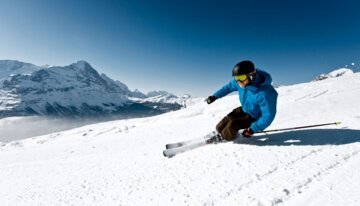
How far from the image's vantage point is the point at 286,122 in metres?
9.99

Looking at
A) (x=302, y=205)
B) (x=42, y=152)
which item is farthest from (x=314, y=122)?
(x=42, y=152)

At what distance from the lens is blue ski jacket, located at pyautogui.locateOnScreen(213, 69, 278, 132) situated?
6.67 metres

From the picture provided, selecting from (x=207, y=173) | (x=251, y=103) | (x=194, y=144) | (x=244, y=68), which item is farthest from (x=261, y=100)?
(x=207, y=173)

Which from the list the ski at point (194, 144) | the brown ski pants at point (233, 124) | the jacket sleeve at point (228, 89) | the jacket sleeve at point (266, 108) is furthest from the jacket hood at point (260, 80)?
the ski at point (194, 144)

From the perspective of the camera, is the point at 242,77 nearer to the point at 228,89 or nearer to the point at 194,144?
the point at 228,89

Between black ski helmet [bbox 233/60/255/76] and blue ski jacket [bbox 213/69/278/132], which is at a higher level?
black ski helmet [bbox 233/60/255/76]

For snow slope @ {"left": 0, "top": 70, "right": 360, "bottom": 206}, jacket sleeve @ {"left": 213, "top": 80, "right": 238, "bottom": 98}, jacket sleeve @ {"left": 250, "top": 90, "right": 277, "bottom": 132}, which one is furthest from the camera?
jacket sleeve @ {"left": 213, "top": 80, "right": 238, "bottom": 98}

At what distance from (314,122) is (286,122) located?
94cm

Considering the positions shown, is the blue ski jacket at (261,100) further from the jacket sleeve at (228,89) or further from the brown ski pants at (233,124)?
the jacket sleeve at (228,89)

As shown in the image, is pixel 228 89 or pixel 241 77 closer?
pixel 241 77

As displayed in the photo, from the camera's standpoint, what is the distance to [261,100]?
6.83 meters

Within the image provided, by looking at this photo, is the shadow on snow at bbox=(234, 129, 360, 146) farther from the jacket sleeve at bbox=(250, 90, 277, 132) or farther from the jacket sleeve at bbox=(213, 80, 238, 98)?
the jacket sleeve at bbox=(213, 80, 238, 98)

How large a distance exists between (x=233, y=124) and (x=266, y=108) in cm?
102

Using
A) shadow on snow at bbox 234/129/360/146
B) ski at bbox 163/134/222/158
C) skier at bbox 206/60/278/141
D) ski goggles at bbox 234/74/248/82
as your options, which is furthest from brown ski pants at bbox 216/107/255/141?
ski goggles at bbox 234/74/248/82
